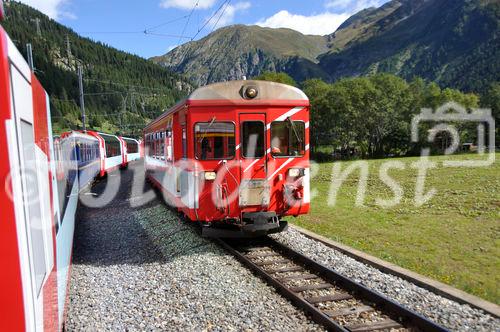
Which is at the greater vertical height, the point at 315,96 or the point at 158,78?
the point at 158,78

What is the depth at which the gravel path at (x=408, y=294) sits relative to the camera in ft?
17.1

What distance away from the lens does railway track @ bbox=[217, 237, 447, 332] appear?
17.3 ft

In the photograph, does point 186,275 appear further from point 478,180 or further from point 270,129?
point 478,180

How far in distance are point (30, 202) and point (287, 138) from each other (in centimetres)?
691

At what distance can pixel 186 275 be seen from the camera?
7574 millimetres

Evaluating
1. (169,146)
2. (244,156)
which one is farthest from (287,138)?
(169,146)

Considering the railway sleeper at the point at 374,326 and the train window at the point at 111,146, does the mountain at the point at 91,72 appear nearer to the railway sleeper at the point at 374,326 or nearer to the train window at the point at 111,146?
the train window at the point at 111,146

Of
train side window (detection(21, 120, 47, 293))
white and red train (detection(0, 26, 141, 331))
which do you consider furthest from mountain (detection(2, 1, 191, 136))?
white and red train (detection(0, 26, 141, 331))

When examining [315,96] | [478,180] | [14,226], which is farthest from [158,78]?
[14,226]

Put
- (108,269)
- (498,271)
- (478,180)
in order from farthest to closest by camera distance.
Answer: (478,180) < (108,269) < (498,271)

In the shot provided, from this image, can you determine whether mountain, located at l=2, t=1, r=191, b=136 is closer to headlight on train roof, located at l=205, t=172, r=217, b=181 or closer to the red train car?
the red train car

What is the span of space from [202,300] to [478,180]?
562 inches

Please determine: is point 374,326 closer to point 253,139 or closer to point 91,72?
point 253,139

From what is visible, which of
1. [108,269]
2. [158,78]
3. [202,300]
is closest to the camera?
[202,300]
